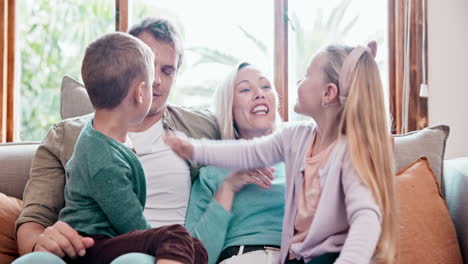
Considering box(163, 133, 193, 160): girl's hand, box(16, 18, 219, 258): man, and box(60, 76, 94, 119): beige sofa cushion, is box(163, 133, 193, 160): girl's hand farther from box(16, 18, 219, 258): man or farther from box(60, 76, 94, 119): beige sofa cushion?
box(60, 76, 94, 119): beige sofa cushion

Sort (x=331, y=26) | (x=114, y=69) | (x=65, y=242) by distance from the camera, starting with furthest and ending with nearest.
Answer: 1. (x=331, y=26)
2. (x=114, y=69)
3. (x=65, y=242)

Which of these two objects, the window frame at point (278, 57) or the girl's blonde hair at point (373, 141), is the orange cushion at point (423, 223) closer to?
the girl's blonde hair at point (373, 141)

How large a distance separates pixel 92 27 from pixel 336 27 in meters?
1.34

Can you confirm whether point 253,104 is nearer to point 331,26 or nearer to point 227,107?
point 227,107

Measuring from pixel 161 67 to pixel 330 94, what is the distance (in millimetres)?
573

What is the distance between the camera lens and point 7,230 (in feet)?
5.49

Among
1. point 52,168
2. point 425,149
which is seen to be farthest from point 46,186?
point 425,149

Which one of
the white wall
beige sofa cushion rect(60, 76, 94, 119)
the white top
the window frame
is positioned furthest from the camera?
the white wall

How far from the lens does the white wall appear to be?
306cm

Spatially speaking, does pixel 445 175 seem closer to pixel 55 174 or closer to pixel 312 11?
pixel 55 174

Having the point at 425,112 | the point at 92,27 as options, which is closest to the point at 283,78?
the point at 425,112

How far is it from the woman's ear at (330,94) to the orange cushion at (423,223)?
456 mm

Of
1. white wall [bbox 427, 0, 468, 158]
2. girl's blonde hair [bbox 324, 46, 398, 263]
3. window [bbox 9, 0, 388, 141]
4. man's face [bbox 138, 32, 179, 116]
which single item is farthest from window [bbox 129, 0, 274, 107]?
girl's blonde hair [bbox 324, 46, 398, 263]

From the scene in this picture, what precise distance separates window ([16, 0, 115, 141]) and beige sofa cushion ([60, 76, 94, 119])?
3.39 feet
